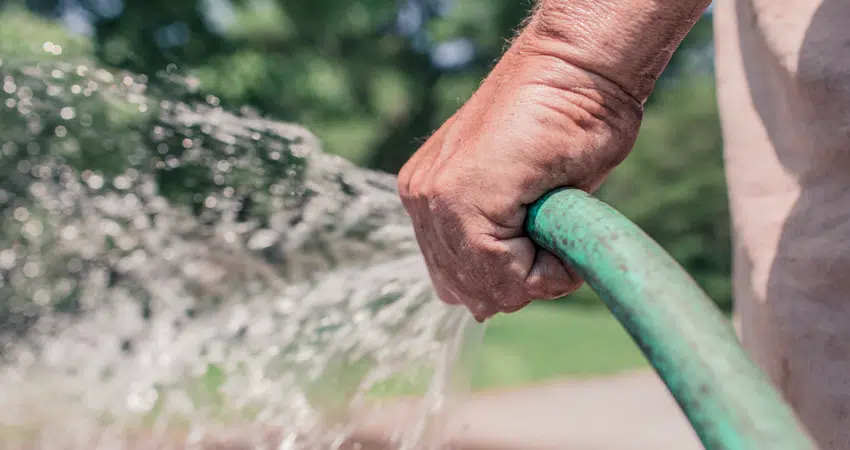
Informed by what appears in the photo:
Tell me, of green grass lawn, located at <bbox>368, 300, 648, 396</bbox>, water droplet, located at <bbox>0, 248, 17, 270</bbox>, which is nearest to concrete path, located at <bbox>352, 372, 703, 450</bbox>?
green grass lawn, located at <bbox>368, 300, 648, 396</bbox>

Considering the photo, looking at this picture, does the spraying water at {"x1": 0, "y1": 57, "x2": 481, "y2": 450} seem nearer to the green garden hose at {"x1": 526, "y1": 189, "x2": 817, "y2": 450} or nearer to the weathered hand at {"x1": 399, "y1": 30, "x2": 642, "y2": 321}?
the weathered hand at {"x1": 399, "y1": 30, "x2": 642, "y2": 321}

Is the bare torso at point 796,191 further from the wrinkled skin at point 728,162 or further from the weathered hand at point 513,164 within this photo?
the weathered hand at point 513,164

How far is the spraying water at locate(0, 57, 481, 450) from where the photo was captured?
2.35 metres

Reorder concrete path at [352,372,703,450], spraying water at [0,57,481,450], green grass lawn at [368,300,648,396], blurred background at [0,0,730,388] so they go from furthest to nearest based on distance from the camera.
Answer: blurred background at [0,0,730,388] → green grass lawn at [368,300,648,396] → concrete path at [352,372,703,450] → spraying water at [0,57,481,450]

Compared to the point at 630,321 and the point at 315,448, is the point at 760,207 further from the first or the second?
the point at 315,448

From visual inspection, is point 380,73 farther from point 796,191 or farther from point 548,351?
point 796,191

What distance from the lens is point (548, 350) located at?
39.8ft

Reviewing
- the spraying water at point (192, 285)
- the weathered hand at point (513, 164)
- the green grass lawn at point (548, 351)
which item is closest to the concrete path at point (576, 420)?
the green grass lawn at point (548, 351)

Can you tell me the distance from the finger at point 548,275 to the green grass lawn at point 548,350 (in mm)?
7489

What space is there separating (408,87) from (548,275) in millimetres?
17549

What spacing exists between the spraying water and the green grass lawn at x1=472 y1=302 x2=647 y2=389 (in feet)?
9.71

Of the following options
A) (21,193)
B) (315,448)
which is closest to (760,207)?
(315,448)

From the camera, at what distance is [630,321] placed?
0.86 m

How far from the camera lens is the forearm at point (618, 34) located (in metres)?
1.15
